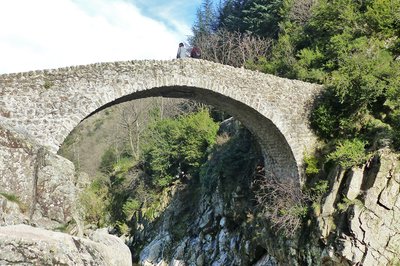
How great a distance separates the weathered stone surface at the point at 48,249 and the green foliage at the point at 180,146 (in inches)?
744

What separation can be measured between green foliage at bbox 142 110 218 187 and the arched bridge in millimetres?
8592

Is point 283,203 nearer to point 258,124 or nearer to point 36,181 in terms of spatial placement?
point 258,124

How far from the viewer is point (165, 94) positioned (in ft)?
45.6

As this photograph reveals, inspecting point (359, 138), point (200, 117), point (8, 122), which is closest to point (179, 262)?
point (200, 117)

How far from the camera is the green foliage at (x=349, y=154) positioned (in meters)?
12.5

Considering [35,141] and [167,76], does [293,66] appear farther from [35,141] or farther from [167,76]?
[35,141]

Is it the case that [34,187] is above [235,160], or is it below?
below

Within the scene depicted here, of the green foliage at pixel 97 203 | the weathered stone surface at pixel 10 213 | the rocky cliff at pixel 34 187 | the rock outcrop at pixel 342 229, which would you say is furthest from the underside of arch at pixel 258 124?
the green foliage at pixel 97 203

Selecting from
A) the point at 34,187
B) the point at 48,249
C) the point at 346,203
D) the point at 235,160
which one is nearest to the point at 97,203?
the point at 235,160

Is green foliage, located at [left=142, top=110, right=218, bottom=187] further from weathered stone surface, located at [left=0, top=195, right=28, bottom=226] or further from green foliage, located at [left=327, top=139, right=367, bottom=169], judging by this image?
weathered stone surface, located at [left=0, top=195, right=28, bottom=226]

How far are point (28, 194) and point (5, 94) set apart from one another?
2.52 metres

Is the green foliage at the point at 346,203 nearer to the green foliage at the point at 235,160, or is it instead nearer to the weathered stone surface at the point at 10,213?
the green foliage at the point at 235,160

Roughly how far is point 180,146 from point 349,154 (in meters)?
13.9

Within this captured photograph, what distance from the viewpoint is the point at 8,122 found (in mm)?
10844
